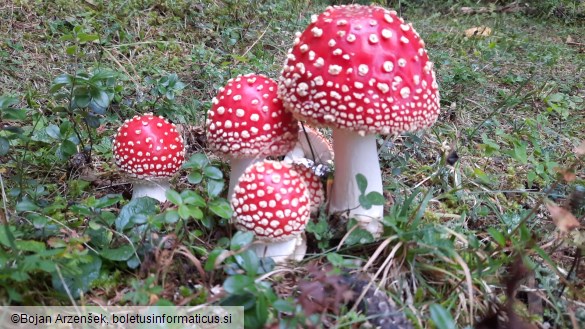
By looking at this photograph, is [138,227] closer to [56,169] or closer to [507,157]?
[56,169]

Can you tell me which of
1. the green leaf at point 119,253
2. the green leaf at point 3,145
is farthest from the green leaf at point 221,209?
the green leaf at point 3,145

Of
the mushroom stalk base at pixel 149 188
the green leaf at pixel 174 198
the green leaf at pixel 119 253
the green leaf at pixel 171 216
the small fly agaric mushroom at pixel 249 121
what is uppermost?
the small fly agaric mushroom at pixel 249 121

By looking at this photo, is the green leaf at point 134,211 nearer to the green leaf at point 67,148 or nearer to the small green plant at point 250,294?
the small green plant at point 250,294

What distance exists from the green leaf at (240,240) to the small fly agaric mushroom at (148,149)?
994mm

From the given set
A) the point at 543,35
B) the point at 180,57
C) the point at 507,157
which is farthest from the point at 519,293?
the point at 543,35

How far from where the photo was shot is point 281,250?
2.64 meters

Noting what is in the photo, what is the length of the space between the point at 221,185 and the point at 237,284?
76 centimetres

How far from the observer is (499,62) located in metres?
6.57

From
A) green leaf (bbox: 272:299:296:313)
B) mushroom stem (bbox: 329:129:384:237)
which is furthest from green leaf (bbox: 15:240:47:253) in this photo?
mushroom stem (bbox: 329:129:384:237)

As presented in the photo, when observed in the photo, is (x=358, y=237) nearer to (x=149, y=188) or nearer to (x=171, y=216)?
(x=171, y=216)

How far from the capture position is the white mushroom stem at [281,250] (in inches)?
103

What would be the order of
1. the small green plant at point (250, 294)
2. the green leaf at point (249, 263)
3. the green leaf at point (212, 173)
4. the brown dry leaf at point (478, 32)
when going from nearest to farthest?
the small green plant at point (250, 294)
the green leaf at point (249, 263)
the green leaf at point (212, 173)
the brown dry leaf at point (478, 32)

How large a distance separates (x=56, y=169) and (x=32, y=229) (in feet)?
3.78

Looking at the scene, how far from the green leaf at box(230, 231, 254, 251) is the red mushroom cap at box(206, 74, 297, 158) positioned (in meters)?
0.57
